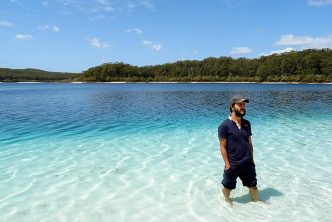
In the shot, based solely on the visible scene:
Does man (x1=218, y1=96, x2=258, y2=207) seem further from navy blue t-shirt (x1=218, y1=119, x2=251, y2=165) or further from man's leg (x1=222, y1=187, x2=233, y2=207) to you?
man's leg (x1=222, y1=187, x2=233, y2=207)

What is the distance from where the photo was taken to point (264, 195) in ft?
24.7

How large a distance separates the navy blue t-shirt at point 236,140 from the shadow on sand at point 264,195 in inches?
50.1

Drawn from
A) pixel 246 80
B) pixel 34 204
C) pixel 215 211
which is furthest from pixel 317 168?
pixel 246 80

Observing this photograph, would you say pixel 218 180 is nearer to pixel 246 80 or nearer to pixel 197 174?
pixel 197 174

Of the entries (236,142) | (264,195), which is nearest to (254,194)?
(264,195)

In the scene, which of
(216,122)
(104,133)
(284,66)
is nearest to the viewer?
(104,133)

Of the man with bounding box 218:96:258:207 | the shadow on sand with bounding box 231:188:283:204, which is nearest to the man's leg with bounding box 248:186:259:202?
the shadow on sand with bounding box 231:188:283:204

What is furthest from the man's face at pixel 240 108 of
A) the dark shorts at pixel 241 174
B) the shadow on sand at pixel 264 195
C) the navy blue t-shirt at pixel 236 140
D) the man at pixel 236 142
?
the shadow on sand at pixel 264 195

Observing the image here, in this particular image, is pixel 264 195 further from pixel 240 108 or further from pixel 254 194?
pixel 240 108

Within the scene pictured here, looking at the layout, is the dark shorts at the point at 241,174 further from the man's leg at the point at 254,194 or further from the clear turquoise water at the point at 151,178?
the clear turquoise water at the point at 151,178

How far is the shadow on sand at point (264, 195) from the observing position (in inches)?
284

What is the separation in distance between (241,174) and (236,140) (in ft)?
2.54

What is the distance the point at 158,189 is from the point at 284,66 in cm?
17126

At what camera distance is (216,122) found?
21.1m
